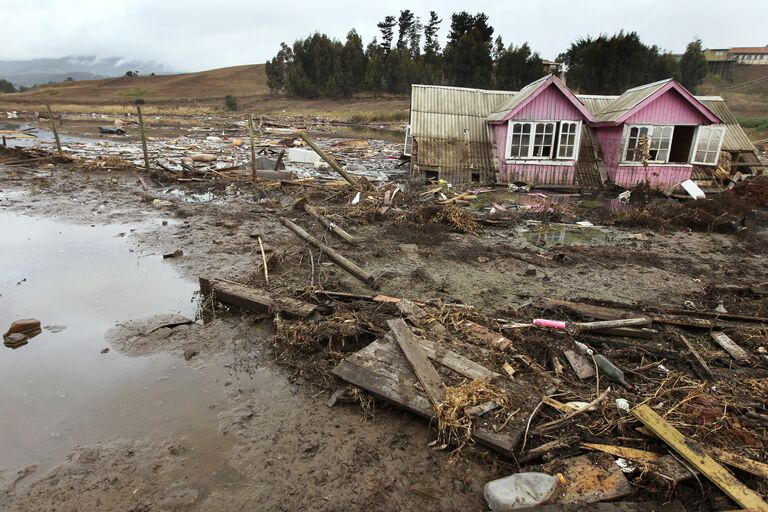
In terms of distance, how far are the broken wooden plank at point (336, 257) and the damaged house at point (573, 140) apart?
29.6 feet

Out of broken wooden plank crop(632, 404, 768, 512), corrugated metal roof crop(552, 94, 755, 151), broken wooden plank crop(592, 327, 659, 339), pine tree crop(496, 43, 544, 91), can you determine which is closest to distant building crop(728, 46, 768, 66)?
pine tree crop(496, 43, 544, 91)

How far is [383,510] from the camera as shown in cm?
330

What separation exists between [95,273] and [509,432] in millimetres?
7568

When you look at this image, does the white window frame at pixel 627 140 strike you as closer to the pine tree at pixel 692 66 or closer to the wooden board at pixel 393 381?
the wooden board at pixel 393 381

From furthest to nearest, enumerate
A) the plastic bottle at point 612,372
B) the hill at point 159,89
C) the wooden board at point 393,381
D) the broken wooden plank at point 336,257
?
the hill at point 159,89 → the broken wooden plank at point 336,257 → the plastic bottle at point 612,372 → the wooden board at point 393,381

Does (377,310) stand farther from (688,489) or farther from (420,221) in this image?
(420,221)

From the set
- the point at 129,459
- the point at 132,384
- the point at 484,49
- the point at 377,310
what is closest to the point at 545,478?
the point at 377,310

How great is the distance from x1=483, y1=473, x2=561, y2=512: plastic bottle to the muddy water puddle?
249 cm

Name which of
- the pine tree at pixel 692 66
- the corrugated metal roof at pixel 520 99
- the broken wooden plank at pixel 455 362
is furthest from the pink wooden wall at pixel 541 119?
the pine tree at pixel 692 66

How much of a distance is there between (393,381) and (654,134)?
54.2ft

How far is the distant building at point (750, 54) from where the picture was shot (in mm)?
93725

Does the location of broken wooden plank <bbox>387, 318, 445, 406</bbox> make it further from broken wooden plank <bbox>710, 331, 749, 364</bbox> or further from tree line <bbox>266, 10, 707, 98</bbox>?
tree line <bbox>266, 10, 707, 98</bbox>

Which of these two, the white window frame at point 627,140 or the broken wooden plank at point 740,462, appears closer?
the broken wooden plank at point 740,462

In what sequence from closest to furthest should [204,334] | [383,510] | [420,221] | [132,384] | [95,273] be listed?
[383,510], [132,384], [204,334], [95,273], [420,221]
